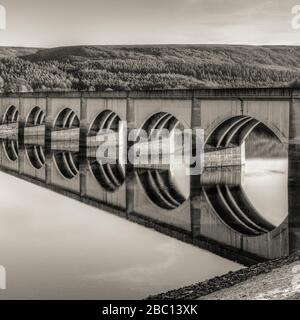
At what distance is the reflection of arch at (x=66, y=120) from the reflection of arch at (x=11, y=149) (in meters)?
3.87

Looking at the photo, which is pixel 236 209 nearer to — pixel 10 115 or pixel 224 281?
pixel 224 281

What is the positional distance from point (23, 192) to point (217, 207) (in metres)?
10.8

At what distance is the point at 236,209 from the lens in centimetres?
2455

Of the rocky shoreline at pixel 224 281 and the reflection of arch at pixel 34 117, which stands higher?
the reflection of arch at pixel 34 117

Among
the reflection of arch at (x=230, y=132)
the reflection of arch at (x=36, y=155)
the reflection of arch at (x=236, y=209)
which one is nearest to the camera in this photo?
the reflection of arch at (x=236, y=209)

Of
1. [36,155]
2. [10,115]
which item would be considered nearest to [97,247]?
[36,155]

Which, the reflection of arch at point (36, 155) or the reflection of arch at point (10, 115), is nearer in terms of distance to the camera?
the reflection of arch at point (36, 155)

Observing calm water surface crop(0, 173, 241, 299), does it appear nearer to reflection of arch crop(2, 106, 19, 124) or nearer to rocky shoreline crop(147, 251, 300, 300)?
rocky shoreline crop(147, 251, 300, 300)

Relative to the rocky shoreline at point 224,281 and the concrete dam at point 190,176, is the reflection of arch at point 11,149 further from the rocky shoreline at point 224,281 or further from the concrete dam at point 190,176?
the rocky shoreline at point 224,281

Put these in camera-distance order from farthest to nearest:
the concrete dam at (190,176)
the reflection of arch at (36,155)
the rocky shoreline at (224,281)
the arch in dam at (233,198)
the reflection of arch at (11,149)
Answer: the reflection of arch at (11,149) < the reflection of arch at (36,155) < the arch in dam at (233,198) < the concrete dam at (190,176) < the rocky shoreline at (224,281)

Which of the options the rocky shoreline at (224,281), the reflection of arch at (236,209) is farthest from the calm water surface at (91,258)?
the reflection of arch at (236,209)

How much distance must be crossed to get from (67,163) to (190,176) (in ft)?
34.5

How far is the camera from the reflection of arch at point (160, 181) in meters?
26.5
